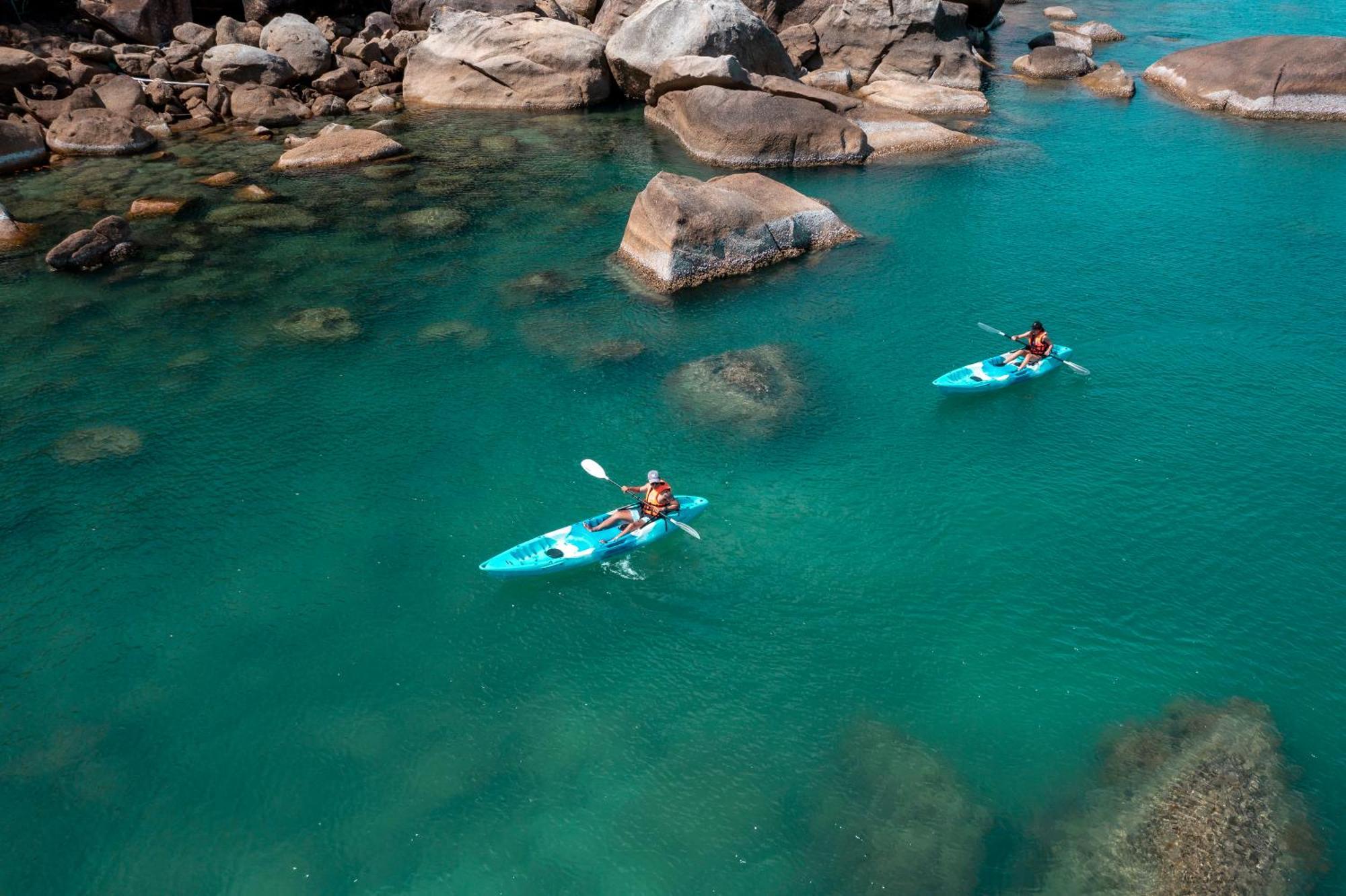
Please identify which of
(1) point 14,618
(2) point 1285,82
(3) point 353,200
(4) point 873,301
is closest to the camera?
(1) point 14,618

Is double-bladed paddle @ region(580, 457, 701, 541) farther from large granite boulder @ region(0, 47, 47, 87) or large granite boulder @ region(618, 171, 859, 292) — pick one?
large granite boulder @ region(0, 47, 47, 87)

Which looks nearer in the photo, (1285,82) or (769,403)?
(769,403)

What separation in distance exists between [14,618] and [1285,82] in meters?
55.9

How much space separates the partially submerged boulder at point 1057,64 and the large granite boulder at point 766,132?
63.5 ft

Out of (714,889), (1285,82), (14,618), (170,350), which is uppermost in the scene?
(1285,82)

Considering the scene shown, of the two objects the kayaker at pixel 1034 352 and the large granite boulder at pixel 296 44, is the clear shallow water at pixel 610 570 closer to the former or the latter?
the kayaker at pixel 1034 352

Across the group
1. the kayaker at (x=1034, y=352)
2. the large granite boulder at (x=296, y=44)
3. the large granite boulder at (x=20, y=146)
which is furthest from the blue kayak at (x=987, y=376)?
the large granite boulder at (x=20, y=146)

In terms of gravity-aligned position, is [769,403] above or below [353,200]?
below

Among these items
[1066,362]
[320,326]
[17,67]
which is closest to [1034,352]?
[1066,362]

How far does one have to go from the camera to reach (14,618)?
1853 centimetres

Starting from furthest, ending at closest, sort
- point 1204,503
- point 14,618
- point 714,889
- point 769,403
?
point 769,403 < point 1204,503 < point 14,618 < point 714,889

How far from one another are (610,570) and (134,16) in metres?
43.5

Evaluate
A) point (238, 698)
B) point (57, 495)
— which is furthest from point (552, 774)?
point (57, 495)

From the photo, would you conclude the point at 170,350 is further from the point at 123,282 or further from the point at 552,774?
the point at 552,774
